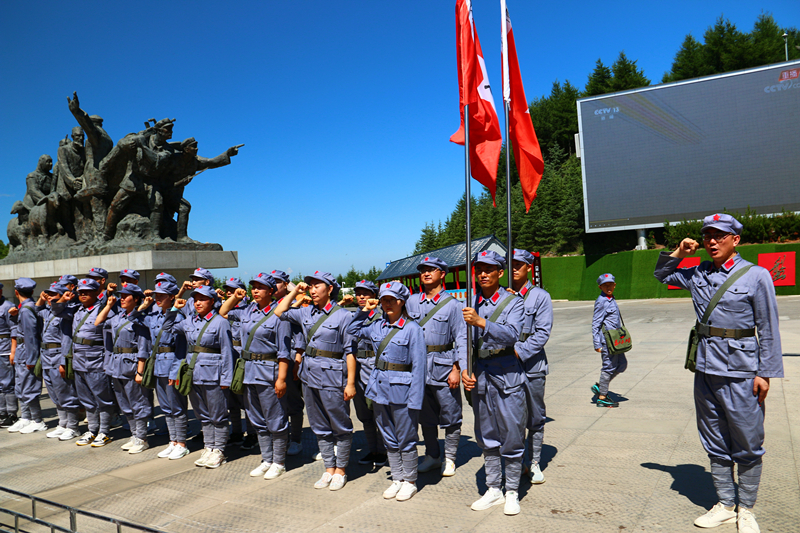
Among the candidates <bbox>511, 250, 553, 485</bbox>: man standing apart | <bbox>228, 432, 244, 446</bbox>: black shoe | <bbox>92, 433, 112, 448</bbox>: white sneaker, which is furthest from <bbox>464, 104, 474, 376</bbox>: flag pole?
<bbox>92, 433, 112, 448</bbox>: white sneaker

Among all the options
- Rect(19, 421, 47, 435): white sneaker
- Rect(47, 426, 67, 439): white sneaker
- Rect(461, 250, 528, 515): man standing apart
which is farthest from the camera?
Rect(19, 421, 47, 435): white sneaker

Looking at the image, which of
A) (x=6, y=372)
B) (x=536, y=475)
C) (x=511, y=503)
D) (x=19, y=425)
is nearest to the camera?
(x=511, y=503)

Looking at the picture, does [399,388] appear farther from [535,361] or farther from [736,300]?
[736,300]

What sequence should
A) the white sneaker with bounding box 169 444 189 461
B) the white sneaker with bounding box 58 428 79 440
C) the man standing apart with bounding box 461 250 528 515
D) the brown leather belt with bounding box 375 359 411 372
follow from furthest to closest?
the white sneaker with bounding box 58 428 79 440
the white sneaker with bounding box 169 444 189 461
the brown leather belt with bounding box 375 359 411 372
the man standing apart with bounding box 461 250 528 515

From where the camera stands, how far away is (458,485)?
465 centimetres

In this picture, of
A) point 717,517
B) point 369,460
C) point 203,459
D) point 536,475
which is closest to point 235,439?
point 203,459

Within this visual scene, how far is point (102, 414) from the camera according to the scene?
259 inches

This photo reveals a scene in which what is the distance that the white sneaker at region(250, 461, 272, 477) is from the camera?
16.8 feet

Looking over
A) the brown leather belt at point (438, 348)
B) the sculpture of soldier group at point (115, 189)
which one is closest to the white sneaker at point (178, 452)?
the brown leather belt at point (438, 348)

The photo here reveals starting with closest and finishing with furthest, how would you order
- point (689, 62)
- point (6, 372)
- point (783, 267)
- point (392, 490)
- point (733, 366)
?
point (733, 366) → point (392, 490) → point (6, 372) → point (783, 267) → point (689, 62)

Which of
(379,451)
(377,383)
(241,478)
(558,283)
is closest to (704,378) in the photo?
(377,383)

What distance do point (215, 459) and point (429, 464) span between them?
2.20 metres

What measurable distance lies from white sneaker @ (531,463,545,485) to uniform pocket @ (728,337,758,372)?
179cm

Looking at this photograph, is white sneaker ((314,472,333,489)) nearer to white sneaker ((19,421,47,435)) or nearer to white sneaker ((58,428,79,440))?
white sneaker ((58,428,79,440))
